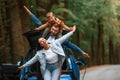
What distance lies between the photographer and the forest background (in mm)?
21703

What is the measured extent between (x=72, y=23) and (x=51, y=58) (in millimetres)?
26560

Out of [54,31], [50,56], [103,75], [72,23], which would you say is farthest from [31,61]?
[72,23]

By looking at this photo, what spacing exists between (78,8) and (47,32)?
27.6 metres

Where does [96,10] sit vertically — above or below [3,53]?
above

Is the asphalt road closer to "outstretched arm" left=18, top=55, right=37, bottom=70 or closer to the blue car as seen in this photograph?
the blue car

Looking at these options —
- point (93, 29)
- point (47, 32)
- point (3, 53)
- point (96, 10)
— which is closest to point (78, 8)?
point (96, 10)

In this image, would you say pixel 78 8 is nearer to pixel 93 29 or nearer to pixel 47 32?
pixel 93 29

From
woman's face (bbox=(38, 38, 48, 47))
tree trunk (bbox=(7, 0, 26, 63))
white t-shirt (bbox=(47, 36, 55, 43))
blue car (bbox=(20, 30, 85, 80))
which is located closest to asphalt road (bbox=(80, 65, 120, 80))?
tree trunk (bbox=(7, 0, 26, 63))

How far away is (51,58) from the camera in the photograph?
335 inches

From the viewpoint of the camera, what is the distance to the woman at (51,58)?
853cm

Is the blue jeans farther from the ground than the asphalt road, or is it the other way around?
the blue jeans

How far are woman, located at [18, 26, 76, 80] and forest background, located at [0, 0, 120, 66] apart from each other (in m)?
2.43

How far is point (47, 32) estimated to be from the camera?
8.79m

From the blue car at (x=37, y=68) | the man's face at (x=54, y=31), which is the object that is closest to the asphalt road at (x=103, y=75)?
the blue car at (x=37, y=68)
